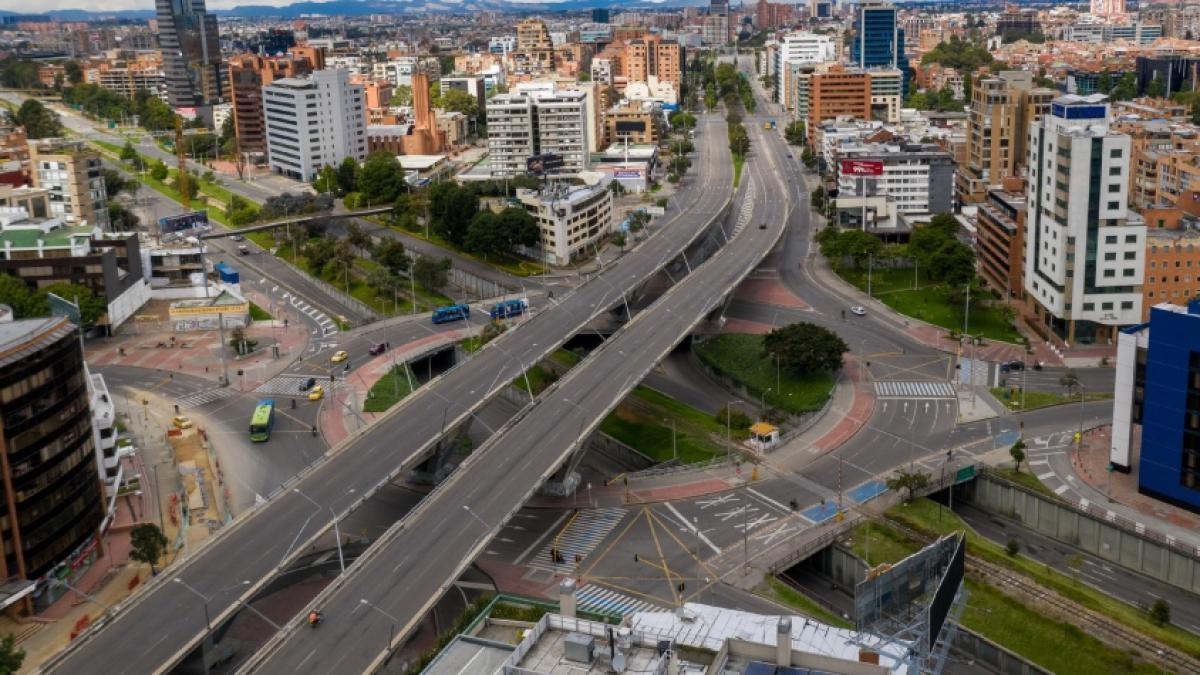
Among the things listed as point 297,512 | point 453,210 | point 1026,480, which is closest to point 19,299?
point 453,210

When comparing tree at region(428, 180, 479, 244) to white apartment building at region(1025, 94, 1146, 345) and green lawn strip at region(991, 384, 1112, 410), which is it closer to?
white apartment building at region(1025, 94, 1146, 345)

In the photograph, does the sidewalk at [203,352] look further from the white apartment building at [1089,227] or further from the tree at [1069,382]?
the white apartment building at [1089,227]

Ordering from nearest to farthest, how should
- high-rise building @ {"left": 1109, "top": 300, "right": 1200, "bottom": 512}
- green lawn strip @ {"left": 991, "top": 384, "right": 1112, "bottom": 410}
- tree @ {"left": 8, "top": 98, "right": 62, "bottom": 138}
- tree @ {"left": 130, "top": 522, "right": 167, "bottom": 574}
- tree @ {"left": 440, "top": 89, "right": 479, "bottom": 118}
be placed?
tree @ {"left": 130, "top": 522, "right": 167, "bottom": 574}, high-rise building @ {"left": 1109, "top": 300, "right": 1200, "bottom": 512}, green lawn strip @ {"left": 991, "top": 384, "right": 1112, "bottom": 410}, tree @ {"left": 8, "top": 98, "right": 62, "bottom": 138}, tree @ {"left": 440, "top": 89, "right": 479, "bottom": 118}

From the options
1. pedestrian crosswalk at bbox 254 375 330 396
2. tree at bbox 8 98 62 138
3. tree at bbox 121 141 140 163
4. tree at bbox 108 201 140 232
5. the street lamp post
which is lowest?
pedestrian crosswalk at bbox 254 375 330 396

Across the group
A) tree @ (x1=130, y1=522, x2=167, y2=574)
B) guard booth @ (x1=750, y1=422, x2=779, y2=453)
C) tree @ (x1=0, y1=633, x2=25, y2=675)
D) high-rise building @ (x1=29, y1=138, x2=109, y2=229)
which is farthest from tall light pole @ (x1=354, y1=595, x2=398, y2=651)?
high-rise building @ (x1=29, y1=138, x2=109, y2=229)

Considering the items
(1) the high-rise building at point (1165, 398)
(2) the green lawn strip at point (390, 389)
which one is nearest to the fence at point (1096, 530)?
(1) the high-rise building at point (1165, 398)

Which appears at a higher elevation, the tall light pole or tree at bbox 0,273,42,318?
tree at bbox 0,273,42,318
